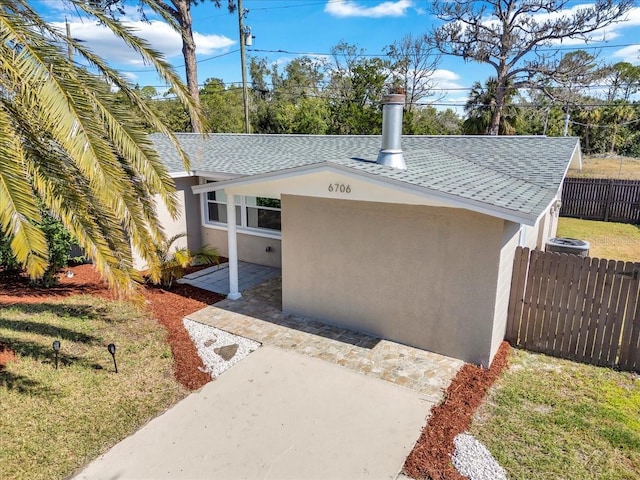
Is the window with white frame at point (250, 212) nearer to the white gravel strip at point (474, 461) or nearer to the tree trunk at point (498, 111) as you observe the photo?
the white gravel strip at point (474, 461)

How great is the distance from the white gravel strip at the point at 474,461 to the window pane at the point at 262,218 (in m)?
8.10

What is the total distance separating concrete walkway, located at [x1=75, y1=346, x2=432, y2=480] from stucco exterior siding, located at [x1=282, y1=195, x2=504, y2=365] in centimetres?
150

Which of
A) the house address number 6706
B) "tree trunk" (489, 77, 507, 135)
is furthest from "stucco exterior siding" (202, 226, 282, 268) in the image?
"tree trunk" (489, 77, 507, 135)

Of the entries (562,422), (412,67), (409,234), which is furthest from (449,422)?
(412,67)

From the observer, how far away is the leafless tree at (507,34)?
26.6 metres

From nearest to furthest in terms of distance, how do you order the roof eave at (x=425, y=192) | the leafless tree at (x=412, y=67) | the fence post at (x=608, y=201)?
the roof eave at (x=425, y=192) < the fence post at (x=608, y=201) < the leafless tree at (x=412, y=67)

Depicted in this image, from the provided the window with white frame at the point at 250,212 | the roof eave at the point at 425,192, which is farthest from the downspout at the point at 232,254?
the window with white frame at the point at 250,212

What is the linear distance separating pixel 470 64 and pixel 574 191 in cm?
1461

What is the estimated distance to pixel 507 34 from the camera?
28.2 metres

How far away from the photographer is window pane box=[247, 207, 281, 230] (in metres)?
12.2

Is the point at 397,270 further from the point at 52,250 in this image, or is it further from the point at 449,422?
the point at 52,250

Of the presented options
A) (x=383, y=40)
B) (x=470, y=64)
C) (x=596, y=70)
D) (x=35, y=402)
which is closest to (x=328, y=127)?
(x=470, y=64)

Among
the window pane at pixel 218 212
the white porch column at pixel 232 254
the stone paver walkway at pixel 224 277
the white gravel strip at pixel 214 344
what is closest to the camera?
the white gravel strip at pixel 214 344

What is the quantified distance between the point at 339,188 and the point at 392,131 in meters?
1.44
